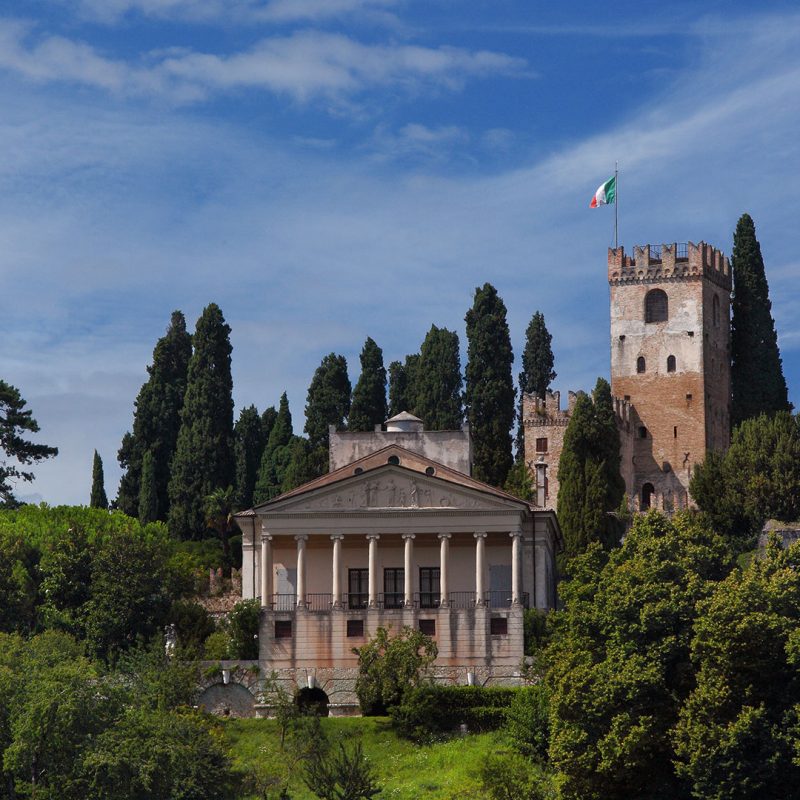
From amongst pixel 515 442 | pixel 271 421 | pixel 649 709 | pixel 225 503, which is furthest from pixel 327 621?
pixel 271 421

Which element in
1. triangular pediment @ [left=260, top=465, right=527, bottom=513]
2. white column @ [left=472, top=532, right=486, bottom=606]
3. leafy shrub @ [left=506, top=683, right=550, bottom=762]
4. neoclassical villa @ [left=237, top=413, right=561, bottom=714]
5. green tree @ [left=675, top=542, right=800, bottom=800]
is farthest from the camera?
triangular pediment @ [left=260, top=465, right=527, bottom=513]

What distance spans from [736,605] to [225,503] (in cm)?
5721

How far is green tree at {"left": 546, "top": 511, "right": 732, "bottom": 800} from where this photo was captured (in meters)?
58.7

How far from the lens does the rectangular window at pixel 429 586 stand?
8325cm

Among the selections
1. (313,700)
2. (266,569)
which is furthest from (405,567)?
(313,700)

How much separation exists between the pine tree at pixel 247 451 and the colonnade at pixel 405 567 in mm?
34800

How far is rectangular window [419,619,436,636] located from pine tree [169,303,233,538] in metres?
33.2

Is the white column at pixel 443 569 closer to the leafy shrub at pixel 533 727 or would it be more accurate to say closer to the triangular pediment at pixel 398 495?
the triangular pediment at pixel 398 495

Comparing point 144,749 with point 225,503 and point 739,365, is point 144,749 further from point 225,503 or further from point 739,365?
point 739,365

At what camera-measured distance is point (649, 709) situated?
59.2 m

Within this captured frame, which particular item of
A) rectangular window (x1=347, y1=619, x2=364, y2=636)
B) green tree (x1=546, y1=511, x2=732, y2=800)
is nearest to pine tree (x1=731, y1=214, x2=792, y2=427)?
rectangular window (x1=347, y1=619, x2=364, y2=636)

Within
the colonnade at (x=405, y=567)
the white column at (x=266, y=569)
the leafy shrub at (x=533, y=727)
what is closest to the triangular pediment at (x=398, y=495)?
the colonnade at (x=405, y=567)

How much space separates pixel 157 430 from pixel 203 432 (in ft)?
19.3

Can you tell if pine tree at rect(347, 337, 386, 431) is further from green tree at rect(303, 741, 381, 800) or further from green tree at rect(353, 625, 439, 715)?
green tree at rect(303, 741, 381, 800)
